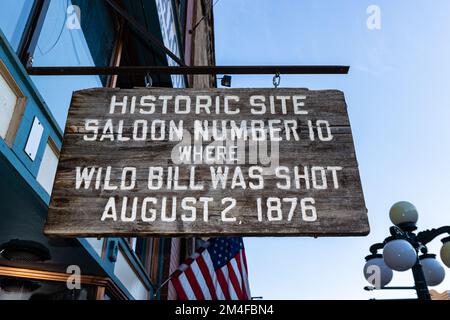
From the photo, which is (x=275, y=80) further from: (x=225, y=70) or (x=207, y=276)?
(x=207, y=276)

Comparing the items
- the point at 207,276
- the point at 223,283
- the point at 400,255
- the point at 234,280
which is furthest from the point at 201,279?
the point at 400,255

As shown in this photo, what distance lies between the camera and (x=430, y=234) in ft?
21.9

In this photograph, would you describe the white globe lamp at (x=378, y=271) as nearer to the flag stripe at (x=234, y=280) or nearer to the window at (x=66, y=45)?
the flag stripe at (x=234, y=280)

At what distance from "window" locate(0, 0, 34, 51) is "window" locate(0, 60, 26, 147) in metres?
0.47

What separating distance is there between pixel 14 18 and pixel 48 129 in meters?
0.87

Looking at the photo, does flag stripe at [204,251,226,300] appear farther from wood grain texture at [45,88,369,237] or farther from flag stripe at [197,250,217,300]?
wood grain texture at [45,88,369,237]

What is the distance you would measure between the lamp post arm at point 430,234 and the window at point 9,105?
629cm

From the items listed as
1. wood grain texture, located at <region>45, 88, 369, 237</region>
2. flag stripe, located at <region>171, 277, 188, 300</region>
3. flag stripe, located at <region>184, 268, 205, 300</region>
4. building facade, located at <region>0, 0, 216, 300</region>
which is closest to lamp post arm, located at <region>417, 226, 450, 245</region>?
flag stripe, located at <region>184, 268, 205, 300</region>

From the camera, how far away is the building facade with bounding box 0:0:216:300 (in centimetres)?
266

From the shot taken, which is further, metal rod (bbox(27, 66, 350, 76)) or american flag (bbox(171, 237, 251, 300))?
american flag (bbox(171, 237, 251, 300))

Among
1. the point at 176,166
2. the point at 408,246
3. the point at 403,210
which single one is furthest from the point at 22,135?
the point at 403,210

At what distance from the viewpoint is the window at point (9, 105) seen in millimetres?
2510
